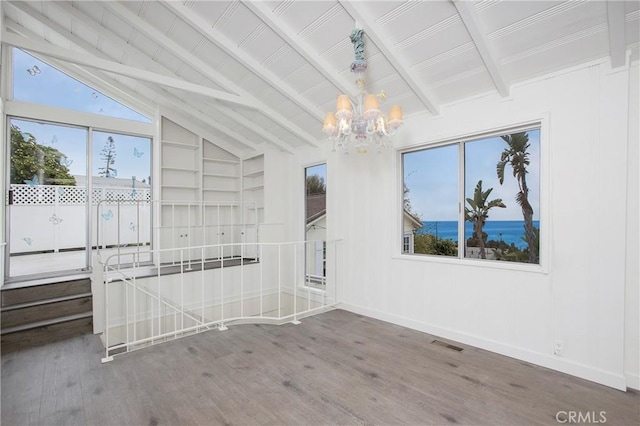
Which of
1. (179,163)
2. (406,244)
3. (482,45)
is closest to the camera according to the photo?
(482,45)

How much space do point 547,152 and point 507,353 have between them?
184 centimetres

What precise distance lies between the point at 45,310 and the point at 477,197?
5.14 metres

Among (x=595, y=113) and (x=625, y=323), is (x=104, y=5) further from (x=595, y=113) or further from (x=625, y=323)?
(x=625, y=323)

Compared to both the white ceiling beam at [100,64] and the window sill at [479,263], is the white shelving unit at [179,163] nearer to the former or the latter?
the white ceiling beam at [100,64]

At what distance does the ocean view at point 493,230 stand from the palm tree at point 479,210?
0.05 meters

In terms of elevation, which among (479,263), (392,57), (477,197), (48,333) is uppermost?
(392,57)

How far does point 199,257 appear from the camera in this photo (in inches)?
243

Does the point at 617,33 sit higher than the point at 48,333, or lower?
higher

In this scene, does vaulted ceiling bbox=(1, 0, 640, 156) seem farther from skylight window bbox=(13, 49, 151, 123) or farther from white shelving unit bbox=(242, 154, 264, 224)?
white shelving unit bbox=(242, 154, 264, 224)

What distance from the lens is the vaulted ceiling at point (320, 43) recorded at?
2.28 meters

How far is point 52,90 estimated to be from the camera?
183 inches

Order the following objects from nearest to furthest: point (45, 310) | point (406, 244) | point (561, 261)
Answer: point (561, 261), point (45, 310), point (406, 244)

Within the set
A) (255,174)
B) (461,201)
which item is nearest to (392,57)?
(461,201)

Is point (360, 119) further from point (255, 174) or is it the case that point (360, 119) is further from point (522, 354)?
point (255, 174)
